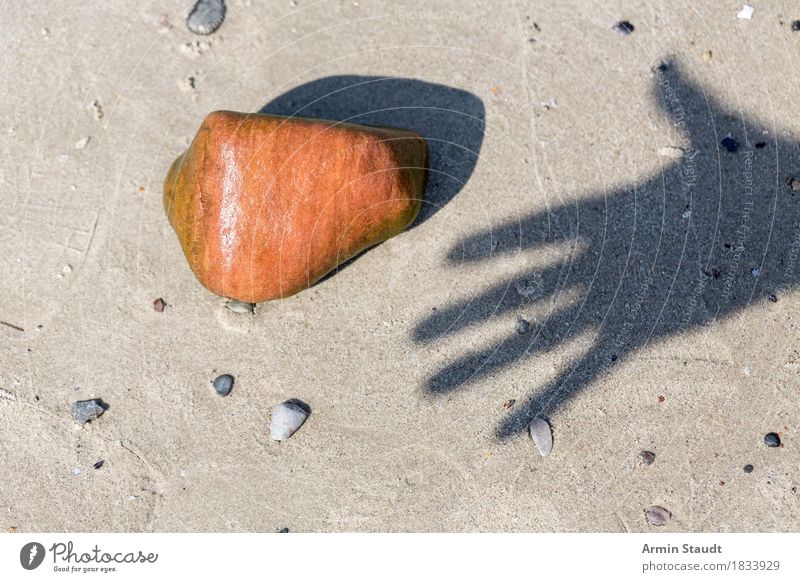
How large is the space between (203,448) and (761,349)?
3413 millimetres

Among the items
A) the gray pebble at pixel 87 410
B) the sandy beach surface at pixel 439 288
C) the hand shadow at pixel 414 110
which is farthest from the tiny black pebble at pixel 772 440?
the gray pebble at pixel 87 410

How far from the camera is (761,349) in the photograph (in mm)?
3977

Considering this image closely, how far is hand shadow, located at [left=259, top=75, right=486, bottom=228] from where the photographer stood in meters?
4.12

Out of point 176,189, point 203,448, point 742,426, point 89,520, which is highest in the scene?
point 176,189

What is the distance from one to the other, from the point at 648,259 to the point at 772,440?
→ 1285mm

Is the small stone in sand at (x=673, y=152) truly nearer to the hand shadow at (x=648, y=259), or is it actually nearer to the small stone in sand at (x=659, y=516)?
the hand shadow at (x=648, y=259)

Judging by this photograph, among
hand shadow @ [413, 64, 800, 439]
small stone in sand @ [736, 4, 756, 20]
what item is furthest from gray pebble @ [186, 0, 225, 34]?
small stone in sand @ [736, 4, 756, 20]

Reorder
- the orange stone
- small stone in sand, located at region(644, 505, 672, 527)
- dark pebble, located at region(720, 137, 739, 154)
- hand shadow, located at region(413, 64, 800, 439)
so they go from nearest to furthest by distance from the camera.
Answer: the orange stone
small stone in sand, located at region(644, 505, 672, 527)
hand shadow, located at region(413, 64, 800, 439)
dark pebble, located at region(720, 137, 739, 154)

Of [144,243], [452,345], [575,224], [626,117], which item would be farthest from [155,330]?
[626,117]

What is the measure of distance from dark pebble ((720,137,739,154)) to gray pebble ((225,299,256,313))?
3.08 metres

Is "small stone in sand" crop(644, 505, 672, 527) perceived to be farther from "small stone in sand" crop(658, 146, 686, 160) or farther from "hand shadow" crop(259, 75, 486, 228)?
"hand shadow" crop(259, 75, 486, 228)

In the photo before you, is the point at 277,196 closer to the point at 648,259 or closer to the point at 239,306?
the point at 239,306
